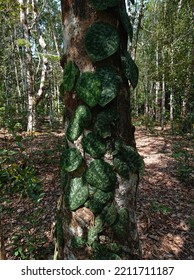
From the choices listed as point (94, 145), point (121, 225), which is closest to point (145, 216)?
point (121, 225)

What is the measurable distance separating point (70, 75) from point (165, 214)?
3.03m

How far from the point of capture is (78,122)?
1.62m

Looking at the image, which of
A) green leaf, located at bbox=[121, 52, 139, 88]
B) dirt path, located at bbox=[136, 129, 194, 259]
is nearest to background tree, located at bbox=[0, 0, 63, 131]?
green leaf, located at bbox=[121, 52, 139, 88]

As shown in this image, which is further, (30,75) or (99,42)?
(30,75)

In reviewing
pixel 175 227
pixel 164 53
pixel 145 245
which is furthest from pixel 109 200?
pixel 164 53

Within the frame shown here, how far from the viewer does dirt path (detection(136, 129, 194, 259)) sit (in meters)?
2.99

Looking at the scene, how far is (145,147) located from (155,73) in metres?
4.57

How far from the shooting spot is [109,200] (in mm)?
1664

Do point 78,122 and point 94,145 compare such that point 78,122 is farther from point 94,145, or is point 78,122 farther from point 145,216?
point 145,216

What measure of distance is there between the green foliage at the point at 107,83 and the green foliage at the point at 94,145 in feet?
0.78

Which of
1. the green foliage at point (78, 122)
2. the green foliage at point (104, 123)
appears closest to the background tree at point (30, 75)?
the green foliage at point (78, 122)

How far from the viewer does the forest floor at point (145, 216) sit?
2819 millimetres

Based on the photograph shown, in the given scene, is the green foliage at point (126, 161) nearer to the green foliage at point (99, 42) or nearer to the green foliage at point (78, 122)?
the green foliage at point (78, 122)
